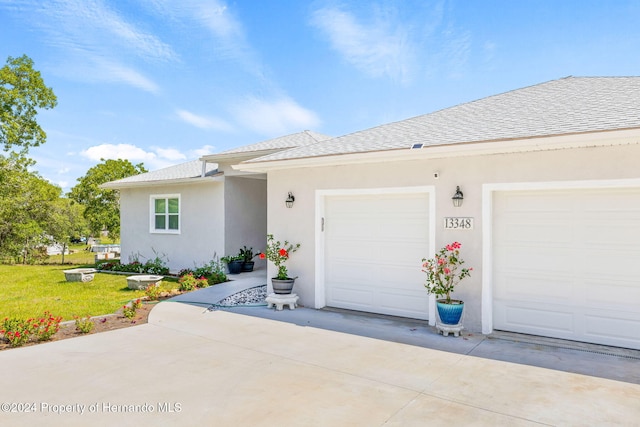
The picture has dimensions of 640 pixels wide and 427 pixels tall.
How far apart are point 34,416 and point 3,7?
15374mm

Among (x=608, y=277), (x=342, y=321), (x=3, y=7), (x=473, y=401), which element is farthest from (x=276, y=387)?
(x=3, y=7)

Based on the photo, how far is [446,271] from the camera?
661cm

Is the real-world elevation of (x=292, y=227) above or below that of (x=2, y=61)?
below

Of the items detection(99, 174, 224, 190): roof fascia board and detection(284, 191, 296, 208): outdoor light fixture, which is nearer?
detection(284, 191, 296, 208): outdoor light fixture

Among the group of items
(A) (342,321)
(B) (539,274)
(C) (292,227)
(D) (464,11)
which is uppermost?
(D) (464,11)

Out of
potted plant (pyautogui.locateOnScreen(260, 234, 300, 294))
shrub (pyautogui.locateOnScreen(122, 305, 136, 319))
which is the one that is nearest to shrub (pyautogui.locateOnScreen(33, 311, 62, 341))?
shrub (pyautogui.locateOnScreen(122, 305, 136, 319))

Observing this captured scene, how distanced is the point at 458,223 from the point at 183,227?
33.2 feet

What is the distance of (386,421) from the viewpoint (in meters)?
3.66

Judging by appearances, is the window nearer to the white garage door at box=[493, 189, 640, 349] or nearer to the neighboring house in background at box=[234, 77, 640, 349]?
the neighboring house in background at box=[234, 77, 640, 349]

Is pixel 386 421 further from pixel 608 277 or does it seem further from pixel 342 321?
pixel 608 277

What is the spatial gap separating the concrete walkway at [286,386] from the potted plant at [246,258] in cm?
677

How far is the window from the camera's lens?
14320 millimetres

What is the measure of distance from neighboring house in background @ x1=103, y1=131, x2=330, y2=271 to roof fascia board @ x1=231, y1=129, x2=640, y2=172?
13.9 feet

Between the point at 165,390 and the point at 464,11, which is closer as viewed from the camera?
the point at 165,390
